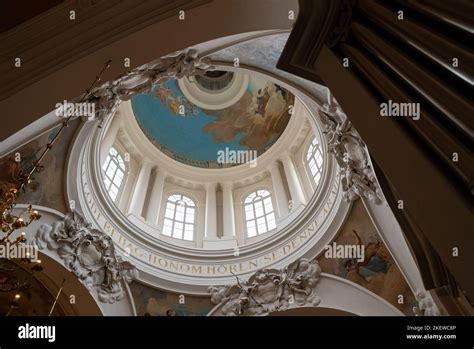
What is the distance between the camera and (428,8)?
11.2 ft

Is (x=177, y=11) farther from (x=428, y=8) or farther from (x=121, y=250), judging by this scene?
(x=121, y=250)

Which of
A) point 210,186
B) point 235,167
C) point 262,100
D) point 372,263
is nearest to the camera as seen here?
point 372,263

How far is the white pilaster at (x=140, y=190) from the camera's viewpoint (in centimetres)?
1506

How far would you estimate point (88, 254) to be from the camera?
11.7 m

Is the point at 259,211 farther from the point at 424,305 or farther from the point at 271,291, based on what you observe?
the point at 424,305

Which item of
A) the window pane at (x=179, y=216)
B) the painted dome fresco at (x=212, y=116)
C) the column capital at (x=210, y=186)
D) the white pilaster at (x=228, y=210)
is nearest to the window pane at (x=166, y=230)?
the window pane at (x=179, y=216)

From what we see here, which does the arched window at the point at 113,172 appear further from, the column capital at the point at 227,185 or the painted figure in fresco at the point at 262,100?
the painted figure in fresco at the point at 262,100

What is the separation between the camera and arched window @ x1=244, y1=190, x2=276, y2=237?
15797mm

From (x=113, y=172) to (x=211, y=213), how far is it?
370 centimetres

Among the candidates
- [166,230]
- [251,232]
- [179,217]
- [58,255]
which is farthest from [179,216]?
[58,255]

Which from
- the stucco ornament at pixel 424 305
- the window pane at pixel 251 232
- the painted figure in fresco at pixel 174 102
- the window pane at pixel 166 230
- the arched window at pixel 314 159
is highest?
the painted figure in fresco at pixel 174 102

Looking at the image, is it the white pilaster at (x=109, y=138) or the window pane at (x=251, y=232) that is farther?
the window pane at (x=251, y=232)

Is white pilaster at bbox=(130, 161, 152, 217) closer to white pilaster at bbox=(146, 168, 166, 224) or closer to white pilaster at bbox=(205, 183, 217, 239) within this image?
white pilaster at bbox=(146, 168, 166, 224)

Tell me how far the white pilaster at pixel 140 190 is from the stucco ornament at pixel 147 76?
647 cm
